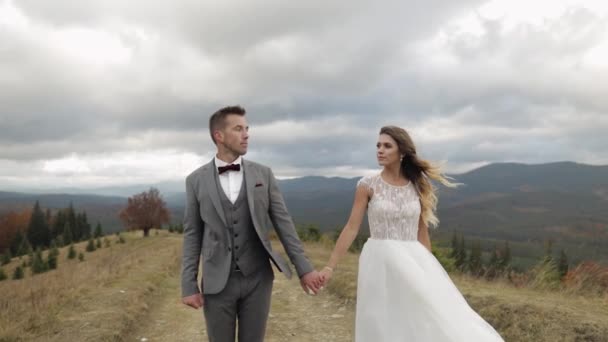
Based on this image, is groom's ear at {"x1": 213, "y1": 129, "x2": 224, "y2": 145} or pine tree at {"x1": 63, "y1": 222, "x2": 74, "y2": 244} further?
pine tree at {"x1": 63, "y1": 222, "x2": 74, "y2": 244}

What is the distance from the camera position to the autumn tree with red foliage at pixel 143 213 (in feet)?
209

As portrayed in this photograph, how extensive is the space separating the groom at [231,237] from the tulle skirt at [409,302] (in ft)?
2.88

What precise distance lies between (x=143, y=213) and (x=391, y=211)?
208 feet

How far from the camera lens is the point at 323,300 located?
428 inches

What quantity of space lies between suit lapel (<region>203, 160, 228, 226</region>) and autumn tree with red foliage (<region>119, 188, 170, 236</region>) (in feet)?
204

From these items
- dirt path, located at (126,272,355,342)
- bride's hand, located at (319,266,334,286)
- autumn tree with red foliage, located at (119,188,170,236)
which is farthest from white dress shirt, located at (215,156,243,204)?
autumn tree with red foliage, located at (119,188,170,236)

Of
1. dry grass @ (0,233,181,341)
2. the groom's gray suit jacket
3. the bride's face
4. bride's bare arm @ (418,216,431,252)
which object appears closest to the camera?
the groom's gray suit jacket

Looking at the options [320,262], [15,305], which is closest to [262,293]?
[15,305]

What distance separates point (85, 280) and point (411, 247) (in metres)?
11.2

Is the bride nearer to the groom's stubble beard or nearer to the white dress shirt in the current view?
the white dress shirt

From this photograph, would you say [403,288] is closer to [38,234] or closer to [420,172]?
[420,172]

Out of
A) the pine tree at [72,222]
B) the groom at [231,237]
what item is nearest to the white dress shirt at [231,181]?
the groom at [231,237]

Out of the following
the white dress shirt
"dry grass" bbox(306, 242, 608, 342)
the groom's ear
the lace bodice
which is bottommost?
"dry grass" bbox(306, 242, 608, 342)

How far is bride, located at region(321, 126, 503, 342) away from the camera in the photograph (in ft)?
14.0
